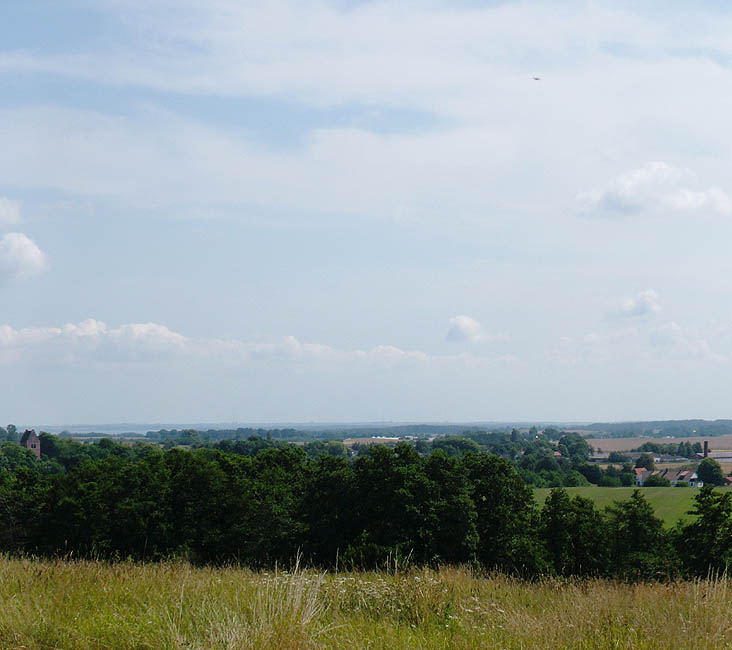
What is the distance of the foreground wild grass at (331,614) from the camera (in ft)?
19.6

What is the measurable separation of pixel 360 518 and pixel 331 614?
2717cm

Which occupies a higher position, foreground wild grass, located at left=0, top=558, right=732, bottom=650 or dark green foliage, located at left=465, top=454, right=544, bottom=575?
foreground wild grass, located at left=0, top=558, right=732, bottom=650

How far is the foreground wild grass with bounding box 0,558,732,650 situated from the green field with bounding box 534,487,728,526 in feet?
199

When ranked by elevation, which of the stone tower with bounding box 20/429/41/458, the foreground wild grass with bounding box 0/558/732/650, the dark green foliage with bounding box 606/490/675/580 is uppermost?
the foreground wild grass with bounding box 0/558/732/650

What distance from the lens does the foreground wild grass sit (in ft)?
19.6

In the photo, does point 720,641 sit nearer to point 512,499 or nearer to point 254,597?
point 254,597

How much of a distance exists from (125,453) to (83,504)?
8664cm

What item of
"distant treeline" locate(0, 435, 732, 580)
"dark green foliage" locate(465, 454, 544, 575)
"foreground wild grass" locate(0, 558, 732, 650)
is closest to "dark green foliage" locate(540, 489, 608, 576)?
"distant treeline" locate(0, 435, 732, 580)

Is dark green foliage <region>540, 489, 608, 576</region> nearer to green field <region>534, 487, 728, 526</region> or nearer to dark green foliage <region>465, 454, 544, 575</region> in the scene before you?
dark green foliage <region>465, 454, 544, 575</region>

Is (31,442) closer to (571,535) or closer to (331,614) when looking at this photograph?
(571,535)

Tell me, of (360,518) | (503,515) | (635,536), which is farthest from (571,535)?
(360,518)

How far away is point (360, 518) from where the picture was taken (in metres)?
33.7

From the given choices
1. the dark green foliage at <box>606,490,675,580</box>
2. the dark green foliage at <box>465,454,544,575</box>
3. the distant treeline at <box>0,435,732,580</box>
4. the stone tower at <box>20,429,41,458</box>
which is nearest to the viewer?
the distant treeline at <box>0,435,732,580</box>

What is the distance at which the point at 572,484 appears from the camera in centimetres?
11038
